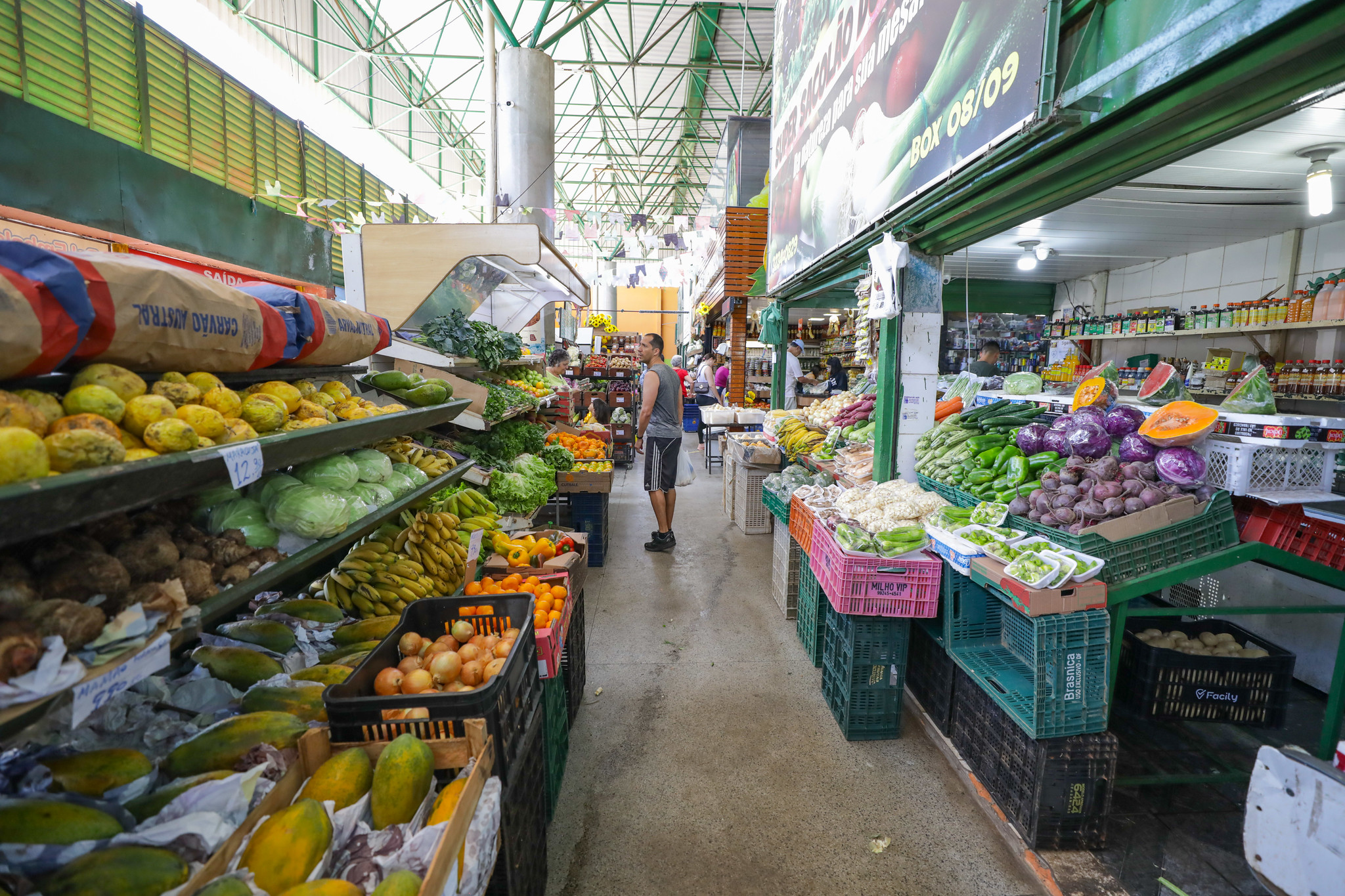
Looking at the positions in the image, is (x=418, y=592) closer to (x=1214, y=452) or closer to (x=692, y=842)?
(x=692, y=842)

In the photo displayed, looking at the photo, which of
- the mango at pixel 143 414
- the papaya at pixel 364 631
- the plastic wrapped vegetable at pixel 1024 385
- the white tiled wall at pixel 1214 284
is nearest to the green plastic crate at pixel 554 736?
the papaya at pixel 364 631

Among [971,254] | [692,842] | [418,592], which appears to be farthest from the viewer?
[971,254]

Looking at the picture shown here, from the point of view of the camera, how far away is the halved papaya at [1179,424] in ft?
8.76

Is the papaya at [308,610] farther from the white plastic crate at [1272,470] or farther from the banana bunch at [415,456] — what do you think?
the white plastic crate at [1272,470]

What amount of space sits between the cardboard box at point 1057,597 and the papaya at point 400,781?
217cm

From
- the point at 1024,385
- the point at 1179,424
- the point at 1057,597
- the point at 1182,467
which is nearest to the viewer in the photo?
the point at 1057,597

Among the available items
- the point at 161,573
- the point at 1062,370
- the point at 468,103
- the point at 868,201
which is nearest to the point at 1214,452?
the point at 868,201

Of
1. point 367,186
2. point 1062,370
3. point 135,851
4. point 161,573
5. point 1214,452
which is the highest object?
point 367,186

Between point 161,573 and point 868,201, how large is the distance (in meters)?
4.25

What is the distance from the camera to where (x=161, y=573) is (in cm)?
137

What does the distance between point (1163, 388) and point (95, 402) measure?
4.69m

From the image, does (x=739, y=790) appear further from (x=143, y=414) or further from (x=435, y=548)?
(x=143, y=414)

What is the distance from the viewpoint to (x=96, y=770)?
1368 millimetres

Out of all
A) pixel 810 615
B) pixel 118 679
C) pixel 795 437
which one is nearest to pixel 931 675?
pixel 810 615
